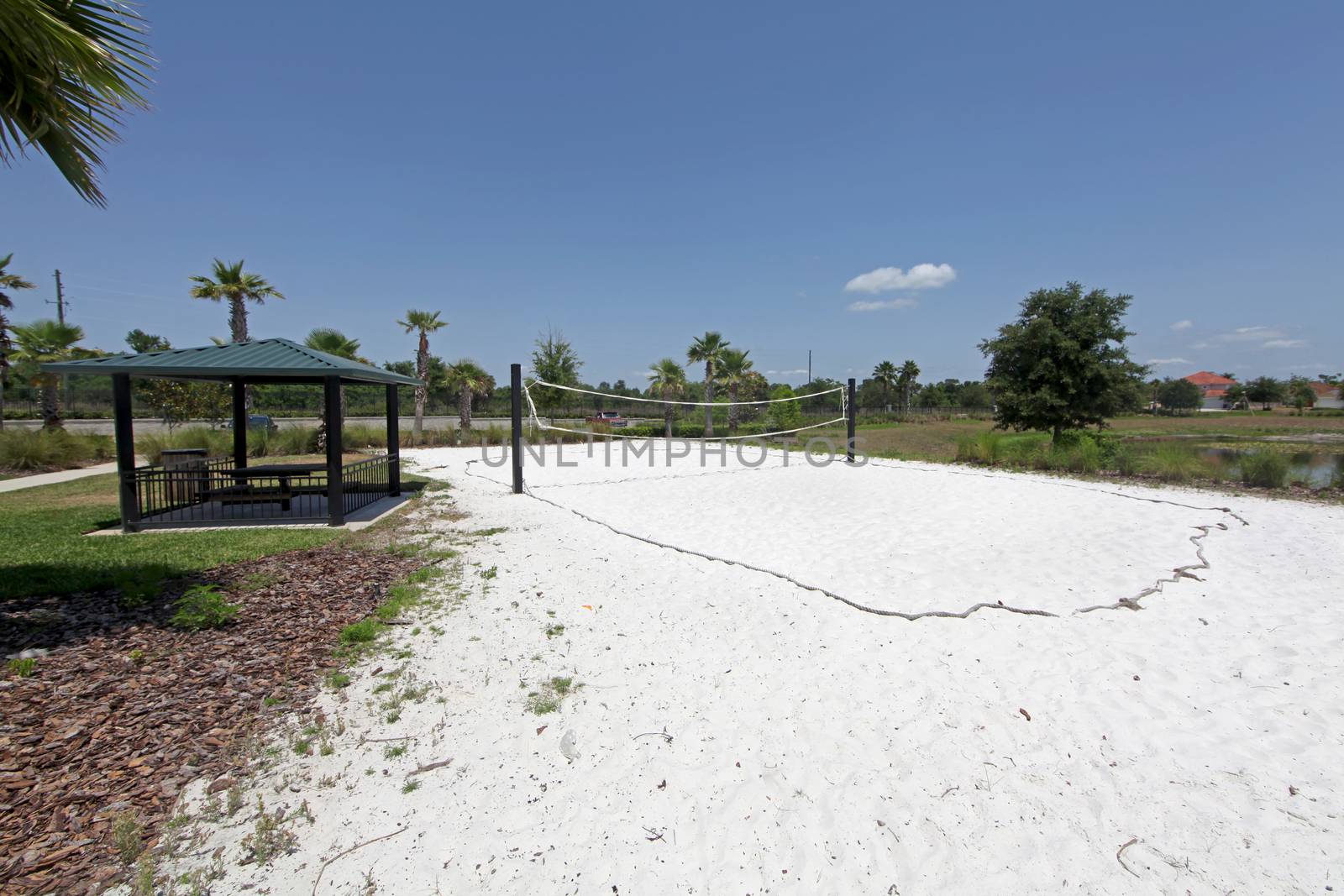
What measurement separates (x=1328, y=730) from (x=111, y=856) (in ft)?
17.8

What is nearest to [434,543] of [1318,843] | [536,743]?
[536,743]

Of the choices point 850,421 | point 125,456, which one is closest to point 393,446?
point 125,456

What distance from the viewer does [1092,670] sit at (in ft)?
11.4

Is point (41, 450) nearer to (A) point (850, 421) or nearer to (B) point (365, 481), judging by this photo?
(B) point (365, 481)

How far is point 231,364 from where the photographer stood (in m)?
7.38

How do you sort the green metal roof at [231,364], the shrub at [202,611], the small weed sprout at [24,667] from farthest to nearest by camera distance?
the green metal roof at [231,364]
the shrub at [202,611]
the small weed sprout at [24,667]

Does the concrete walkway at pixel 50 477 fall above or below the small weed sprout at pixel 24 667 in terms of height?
above

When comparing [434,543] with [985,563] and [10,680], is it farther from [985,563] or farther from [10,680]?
[985,563]

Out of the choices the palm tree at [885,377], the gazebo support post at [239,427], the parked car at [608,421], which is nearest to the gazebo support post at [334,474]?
the gazebo support post at [239,427]

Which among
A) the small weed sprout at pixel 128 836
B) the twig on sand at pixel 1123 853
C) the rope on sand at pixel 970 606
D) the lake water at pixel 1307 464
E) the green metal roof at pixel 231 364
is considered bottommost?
the twig on sand at pixel 1123 853

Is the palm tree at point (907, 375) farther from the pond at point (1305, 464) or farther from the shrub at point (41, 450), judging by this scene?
the shrub at point (41, 450)

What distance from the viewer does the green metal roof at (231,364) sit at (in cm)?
701

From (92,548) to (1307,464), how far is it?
24.4 meters

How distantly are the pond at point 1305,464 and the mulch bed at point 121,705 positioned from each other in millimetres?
14921
